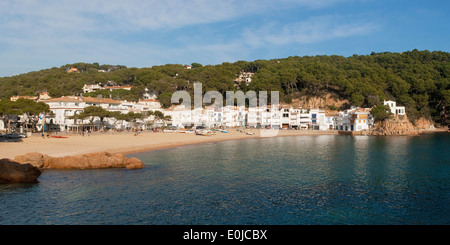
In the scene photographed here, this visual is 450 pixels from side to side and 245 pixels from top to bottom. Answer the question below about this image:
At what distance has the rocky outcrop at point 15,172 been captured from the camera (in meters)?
20.8

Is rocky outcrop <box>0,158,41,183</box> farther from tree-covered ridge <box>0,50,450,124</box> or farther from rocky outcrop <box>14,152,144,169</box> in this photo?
tree-covered ridge <box>0,50,450,124</box>

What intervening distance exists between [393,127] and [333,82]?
2423 cm

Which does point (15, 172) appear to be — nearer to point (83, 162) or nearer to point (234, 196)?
point (83, 162)

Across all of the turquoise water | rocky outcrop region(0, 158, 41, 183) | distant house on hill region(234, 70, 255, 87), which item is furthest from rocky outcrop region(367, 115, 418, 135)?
rocky outcrop region(0, 158, 41, 183)

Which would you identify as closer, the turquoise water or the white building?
the turquoise water

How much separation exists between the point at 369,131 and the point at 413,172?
2098 inches

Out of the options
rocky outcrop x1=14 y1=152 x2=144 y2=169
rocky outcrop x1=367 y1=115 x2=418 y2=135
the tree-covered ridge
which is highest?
the tree-covered ridge

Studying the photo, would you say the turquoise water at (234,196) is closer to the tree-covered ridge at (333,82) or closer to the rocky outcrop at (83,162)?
the rocky outcrop at (83,162)

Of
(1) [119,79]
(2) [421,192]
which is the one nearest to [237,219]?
(2) [421,192]

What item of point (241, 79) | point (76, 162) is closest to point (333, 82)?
point (241, 79)

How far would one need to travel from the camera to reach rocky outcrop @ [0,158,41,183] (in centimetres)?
2077

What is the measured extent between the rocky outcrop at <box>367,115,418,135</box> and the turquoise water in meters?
49.9

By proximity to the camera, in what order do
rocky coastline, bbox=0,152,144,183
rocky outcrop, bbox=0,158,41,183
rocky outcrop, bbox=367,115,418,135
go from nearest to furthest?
rocky outcrop, bbox=0,158,41,183, rocky coastline, bbox=0,152,144,183, rocky outcrop, bbox=367,115,418,135

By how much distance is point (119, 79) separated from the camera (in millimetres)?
117000
